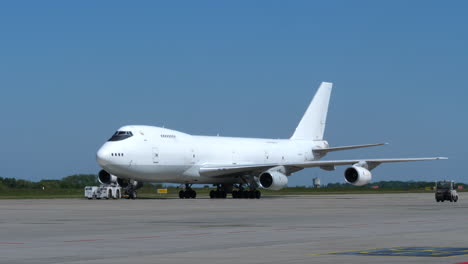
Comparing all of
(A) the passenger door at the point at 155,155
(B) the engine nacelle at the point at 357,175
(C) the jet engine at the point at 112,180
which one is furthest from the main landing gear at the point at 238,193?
(A) the passenger door at the point at 155,155

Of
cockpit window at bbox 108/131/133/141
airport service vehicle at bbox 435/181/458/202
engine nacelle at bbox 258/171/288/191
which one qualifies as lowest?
airport service vehicle at bbox 435/181/458/202

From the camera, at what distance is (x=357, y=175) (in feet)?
178

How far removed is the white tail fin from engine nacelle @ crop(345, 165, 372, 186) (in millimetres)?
12652

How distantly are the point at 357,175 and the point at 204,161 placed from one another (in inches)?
411

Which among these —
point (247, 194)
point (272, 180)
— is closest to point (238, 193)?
point (247, 194)

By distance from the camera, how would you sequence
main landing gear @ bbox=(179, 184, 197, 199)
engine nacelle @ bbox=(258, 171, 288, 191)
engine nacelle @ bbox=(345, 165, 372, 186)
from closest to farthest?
1. engine nacelle @ bbox=(258, 171, 288, 191)
2. engine nacelle @ bbox=(345, 165, 372, 186)
3. main landing gear @ bbox=(179, 184, 197, 199)

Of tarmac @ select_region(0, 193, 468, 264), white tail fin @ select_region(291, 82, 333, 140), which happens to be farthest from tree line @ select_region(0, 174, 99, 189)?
tarmac @ select_region(0, 193, 468, 264)

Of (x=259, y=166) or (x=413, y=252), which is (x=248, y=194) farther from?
(x=413, y=252)

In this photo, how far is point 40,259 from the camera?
566 inches

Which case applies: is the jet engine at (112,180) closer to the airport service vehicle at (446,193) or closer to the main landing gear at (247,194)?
the main landing gear at (247,194)

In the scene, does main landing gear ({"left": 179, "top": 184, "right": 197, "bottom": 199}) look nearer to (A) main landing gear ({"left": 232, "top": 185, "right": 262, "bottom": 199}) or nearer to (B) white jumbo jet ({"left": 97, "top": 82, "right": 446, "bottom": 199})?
(B) white jumbo jet ({"left": 97, "top": 82, "right": 446, "bottom": 199})

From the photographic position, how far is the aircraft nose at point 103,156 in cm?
4978

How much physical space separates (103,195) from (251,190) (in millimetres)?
10293

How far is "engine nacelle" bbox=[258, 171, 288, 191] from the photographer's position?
5359 centimetres
